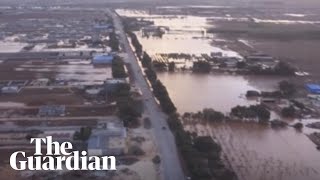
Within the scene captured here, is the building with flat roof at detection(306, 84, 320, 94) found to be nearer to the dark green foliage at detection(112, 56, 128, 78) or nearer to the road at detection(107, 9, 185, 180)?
the road at detection(107, 9, 185, 180)

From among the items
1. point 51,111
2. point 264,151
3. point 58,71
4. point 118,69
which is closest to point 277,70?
point 118,69

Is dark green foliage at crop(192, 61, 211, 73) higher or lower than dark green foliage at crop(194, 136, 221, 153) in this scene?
lower

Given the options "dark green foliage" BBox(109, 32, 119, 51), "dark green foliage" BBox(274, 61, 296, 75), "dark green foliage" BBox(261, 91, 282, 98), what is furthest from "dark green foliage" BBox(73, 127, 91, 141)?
"dark green foliage" BBox(109, 32, 119, 51)

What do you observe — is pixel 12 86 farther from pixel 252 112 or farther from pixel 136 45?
pixel 136 45

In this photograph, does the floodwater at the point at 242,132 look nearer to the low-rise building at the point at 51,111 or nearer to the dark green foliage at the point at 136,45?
the dark green foliage at the point at 136,45

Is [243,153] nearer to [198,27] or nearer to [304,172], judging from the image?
[304,172]

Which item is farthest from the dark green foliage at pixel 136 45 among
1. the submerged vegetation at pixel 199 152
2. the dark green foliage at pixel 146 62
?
the submerged vegetation at pixel 199 152
